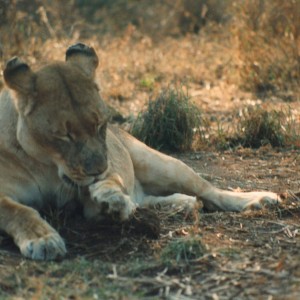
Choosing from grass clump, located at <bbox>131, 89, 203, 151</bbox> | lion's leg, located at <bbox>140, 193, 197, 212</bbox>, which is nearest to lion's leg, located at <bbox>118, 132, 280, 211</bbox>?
lion's leg, located at <bbox>140, 193, 197, 212</bbox>

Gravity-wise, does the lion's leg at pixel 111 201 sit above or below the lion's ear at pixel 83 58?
below

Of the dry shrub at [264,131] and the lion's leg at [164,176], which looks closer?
the lion's leg at [164,176]

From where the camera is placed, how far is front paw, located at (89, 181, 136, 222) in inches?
205

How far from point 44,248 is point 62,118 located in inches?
29.1

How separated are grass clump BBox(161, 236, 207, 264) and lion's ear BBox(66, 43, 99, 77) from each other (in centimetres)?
129

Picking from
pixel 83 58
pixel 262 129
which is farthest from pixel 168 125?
pixel 83 58

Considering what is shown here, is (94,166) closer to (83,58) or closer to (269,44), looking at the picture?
(83,58)

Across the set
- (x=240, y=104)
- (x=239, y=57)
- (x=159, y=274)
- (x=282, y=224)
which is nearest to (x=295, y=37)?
(x=239, y=57)

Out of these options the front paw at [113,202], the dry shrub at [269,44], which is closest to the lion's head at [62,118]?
the front paw at [113,202]

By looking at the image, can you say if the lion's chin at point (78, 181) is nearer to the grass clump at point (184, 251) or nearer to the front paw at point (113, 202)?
the front paw at point (113, 202)

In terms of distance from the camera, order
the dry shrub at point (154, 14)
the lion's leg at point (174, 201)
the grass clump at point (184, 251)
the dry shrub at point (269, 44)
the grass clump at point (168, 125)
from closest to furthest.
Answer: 1. the grass clump at point (184, 251)
2. the lion's leg at point (174, 201)
3. the grass clump at point (168, 125)
4. the dry shrub at point (269, 44)
5. the dry shrub at point (154, 14)

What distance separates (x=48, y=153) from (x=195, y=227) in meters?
0.97

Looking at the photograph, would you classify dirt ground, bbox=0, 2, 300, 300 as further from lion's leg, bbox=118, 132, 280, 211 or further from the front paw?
lion's leg, bbox=118, 132, 280, 211

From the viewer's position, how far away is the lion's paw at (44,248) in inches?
193
